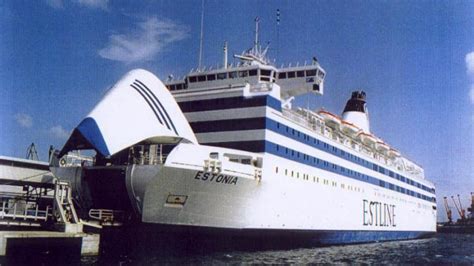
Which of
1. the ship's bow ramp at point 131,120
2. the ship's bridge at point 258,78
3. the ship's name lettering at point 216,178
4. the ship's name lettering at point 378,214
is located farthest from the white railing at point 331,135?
the ship's bow ramp at point 131,120

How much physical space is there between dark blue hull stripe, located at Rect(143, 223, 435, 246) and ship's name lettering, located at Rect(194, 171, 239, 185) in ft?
7.36

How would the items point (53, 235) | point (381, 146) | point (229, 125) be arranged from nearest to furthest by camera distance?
1. point (53, 235)
2. point (229, 125)
3. point (381, 146)

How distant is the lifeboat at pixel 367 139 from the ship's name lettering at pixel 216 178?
22.6 metres

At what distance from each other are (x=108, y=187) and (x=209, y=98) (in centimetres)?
741

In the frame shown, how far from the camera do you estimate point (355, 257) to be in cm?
2508

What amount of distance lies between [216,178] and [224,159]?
4.80ft

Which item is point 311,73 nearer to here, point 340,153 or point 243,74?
point 243,74

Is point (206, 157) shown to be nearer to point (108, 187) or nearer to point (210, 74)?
point (108, 187)

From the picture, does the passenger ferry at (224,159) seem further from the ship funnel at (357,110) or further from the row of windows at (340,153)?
the ship funnel at (357,110)

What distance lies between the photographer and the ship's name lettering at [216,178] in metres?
19.7

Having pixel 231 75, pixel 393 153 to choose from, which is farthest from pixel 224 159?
pixel 393 153

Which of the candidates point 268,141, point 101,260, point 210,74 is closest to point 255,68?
point 210,74

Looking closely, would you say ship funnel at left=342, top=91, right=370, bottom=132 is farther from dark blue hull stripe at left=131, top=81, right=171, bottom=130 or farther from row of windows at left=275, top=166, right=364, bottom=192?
dark blue hull stripe at left=131, top=81, right=171, bottom=130

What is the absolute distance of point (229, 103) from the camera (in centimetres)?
2441
